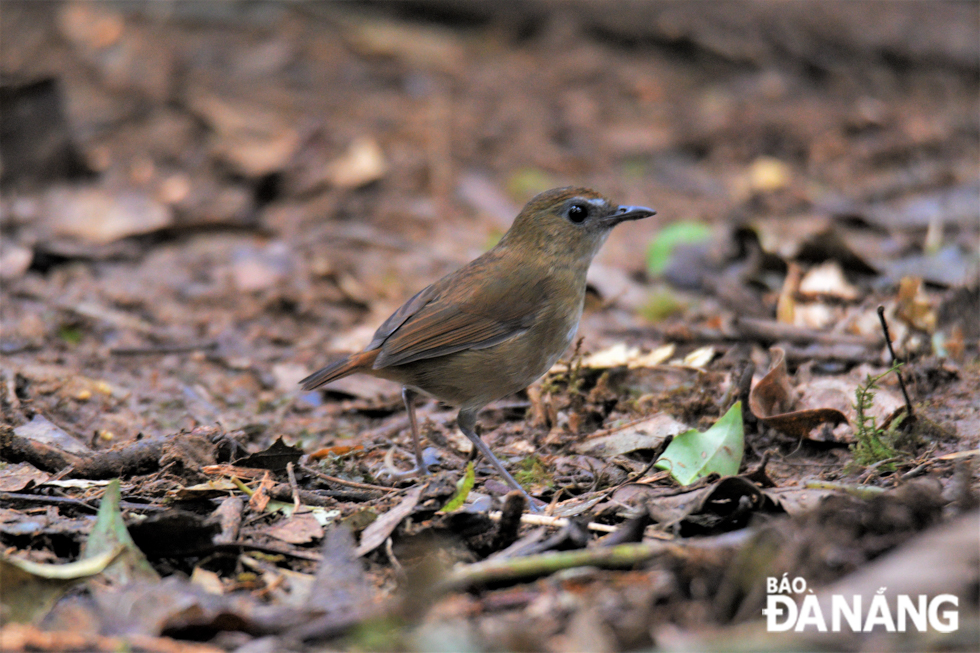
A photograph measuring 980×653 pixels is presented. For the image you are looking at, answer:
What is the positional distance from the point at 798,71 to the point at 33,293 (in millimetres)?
8056

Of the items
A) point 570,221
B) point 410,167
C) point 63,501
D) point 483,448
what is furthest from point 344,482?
point 410,167

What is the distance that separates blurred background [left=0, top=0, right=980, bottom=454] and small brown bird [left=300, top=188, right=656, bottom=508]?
94 cm

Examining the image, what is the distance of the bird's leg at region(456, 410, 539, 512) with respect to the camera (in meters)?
3.70

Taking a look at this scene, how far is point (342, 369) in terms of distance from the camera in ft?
14.4

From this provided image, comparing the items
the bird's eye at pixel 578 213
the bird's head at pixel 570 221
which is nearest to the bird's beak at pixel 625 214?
the bird's head at pixel 570 221

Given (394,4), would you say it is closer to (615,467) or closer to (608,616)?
(615,467)

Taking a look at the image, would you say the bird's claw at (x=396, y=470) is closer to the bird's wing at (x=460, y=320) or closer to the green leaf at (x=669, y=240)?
the bird's wing at (x=460, y=320)

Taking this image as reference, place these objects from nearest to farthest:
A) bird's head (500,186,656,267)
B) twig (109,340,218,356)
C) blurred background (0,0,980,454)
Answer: bird's head (500,186,656,267) < twig (109,340,218,356) < blurred background (0,0,980,454)

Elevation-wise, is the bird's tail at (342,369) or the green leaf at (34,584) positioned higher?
the green leaf at (34,584)

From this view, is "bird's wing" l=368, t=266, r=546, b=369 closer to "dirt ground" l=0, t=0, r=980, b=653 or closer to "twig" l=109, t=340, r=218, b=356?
"dirt ground" l=0, t=0, r=980, b=653

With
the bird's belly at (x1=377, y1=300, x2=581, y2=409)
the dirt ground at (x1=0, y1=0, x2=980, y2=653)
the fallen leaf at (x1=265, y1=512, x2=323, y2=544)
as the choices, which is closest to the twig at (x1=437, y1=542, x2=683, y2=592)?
the dirt ground at (x1=0, y1=0, x2=980, y2=653)

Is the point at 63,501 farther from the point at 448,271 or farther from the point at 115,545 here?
the point at 448,271

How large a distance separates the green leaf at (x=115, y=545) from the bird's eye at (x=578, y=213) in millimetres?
2709

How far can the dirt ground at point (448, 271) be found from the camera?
8.51 ft
